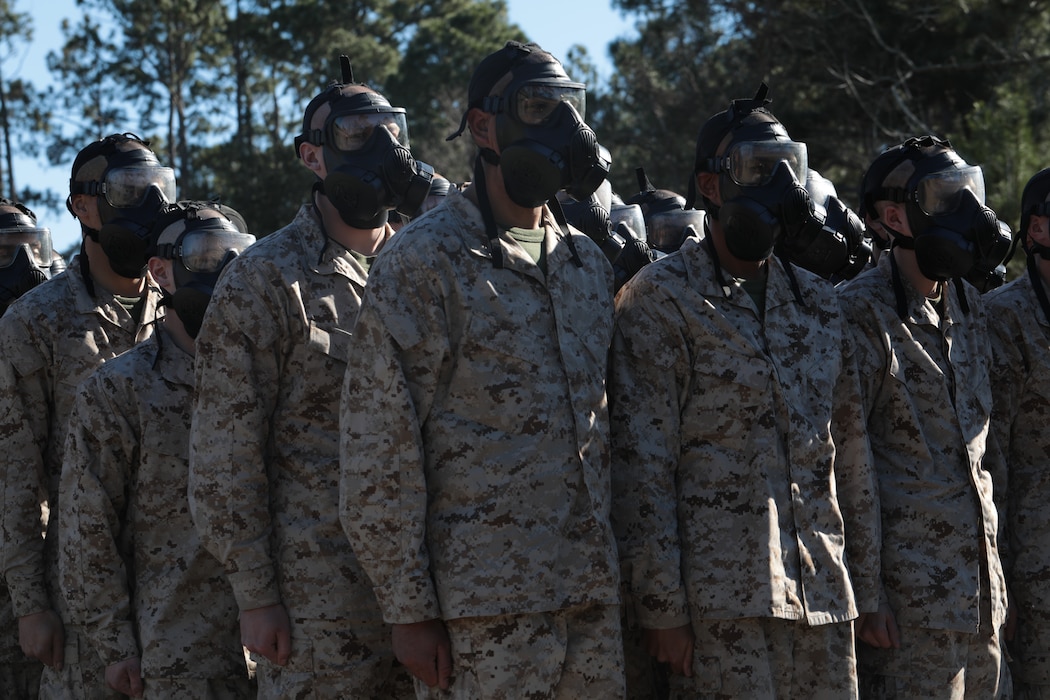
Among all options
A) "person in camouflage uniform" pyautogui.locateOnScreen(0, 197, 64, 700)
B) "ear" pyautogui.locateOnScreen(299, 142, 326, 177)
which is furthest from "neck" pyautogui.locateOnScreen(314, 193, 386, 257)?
"person in camouflage uniform" pyautogui.locateOnScreen(0, 197, 64, 700)

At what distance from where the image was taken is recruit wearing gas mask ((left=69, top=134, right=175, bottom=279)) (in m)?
5.62

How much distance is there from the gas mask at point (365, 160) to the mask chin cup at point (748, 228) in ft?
3.40

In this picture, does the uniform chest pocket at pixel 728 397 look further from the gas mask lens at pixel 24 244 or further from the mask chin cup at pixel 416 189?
the gas mask lens at pixel 24 244

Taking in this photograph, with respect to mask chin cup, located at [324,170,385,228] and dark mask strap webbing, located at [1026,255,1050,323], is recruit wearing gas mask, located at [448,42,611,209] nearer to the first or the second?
mask chin cup, located at [324,170,385,228]

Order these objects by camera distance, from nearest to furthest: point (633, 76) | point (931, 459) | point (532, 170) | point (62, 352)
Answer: point (532, 170), point (931, 459), point (62, 352), point (633, 76)

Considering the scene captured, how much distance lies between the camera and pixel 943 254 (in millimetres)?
5133

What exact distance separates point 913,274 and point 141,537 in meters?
3.02

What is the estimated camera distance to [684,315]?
4.40m

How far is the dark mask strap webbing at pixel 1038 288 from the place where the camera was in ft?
19.2

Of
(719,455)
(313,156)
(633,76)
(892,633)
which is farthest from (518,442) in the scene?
(633,76)

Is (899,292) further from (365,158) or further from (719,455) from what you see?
(365,158)

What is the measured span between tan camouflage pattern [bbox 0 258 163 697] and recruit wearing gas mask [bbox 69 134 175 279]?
21 centimetres

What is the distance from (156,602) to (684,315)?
2119 mm

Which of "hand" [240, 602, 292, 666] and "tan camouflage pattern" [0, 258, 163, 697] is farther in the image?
"tan camouflage pattern" [0, 258, 163, 697]
